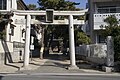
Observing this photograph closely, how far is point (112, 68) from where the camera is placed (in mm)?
20453

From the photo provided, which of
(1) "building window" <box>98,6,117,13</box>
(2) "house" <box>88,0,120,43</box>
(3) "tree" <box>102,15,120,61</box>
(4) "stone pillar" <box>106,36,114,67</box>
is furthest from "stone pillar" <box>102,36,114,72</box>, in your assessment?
(1) "building window" <box>98,6,117,13</box>

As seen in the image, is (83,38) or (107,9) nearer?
(107,9)

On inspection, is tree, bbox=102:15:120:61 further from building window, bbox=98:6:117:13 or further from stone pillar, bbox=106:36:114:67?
building window, bbox=98:6:117:13

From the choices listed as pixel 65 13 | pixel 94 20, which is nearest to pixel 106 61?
pixel 65 13

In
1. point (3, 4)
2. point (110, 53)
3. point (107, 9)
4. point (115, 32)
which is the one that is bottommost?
point (110, 53)

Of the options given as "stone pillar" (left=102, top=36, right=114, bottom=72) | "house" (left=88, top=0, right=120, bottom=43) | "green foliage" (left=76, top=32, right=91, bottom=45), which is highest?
"house" (left=88, top=0, right=120, bottom=43)

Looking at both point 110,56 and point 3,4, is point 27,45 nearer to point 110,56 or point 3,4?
point 110,56

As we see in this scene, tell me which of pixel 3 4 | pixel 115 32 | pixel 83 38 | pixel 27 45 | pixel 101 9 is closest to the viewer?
pixel 115 32

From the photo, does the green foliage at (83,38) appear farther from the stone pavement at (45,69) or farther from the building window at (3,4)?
the building window at (3,4)

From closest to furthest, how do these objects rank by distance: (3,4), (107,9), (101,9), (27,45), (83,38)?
1. (27,45)
2. (3,4)
3. (107,9)
4. (101,9)
5. (83,38)

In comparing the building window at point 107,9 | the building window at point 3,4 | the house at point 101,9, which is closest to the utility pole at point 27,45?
the building window at point 3,4

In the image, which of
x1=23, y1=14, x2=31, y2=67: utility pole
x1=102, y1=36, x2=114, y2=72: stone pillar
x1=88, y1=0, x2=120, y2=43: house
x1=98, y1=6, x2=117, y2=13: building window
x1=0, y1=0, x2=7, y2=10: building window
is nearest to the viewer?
x1=102, y1=36, x2=114, y2=72: stone pillar

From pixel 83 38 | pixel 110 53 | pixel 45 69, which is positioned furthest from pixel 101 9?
pixel 45 69

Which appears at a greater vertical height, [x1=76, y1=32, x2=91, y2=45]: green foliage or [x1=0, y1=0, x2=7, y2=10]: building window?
[x1=0, y1=0, x2=7, y2=10]: building window
